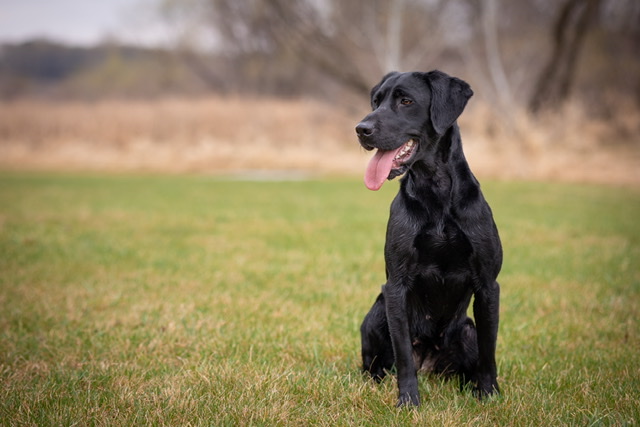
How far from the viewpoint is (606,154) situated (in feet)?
62.2

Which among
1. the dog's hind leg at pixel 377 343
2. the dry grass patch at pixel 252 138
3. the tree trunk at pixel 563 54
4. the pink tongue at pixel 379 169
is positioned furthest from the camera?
the tree trunk at pixel 563 54

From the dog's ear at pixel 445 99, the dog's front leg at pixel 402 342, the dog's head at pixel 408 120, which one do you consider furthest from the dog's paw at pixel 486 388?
the dog's ear at pixel 445 99

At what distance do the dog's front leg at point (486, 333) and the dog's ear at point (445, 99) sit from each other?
Result: 0.82 m

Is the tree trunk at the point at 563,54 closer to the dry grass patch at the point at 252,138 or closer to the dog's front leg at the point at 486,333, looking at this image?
the dry grass patch at the point at 252,138

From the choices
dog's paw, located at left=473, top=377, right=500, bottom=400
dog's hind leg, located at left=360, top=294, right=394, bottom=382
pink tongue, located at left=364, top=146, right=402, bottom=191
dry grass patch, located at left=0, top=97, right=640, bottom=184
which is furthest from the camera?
dry grass patch, located at left=0, top=97, right=640, bottom=184

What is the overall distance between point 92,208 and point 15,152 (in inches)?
540

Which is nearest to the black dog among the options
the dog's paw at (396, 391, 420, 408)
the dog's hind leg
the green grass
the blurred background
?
the dog's paw at (396, 391, 420, 408)

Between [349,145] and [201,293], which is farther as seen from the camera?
[349,145]

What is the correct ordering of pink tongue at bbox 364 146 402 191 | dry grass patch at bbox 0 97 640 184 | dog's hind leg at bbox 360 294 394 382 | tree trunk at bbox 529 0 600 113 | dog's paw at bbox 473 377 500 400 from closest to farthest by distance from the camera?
pink tongue at bbox 364 146 402 191 < dog's paw at bbox 473 377 500 400 < dog's hind leg at bbox 360 294 394 382 < dry grass patch at bbox 0 97 640 184 < tree trunk at bbox 529 0 600 113

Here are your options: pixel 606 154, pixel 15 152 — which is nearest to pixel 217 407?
pixel 606 154

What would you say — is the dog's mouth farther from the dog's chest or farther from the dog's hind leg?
the dog's hind leg

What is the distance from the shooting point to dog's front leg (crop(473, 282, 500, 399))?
2844 mm

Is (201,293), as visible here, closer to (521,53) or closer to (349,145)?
(349,145)

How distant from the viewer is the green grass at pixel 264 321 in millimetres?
2814
